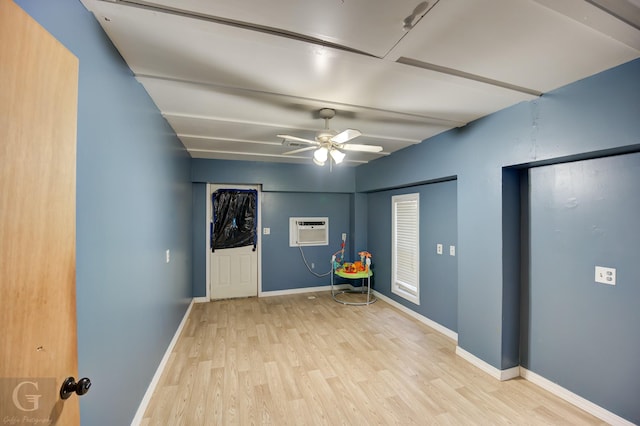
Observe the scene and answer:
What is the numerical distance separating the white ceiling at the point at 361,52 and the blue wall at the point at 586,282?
797mm

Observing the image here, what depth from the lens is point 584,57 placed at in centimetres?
159

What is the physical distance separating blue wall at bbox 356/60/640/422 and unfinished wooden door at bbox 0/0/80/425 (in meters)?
2.91

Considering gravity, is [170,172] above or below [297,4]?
below

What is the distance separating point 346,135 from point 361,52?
727 millimetres

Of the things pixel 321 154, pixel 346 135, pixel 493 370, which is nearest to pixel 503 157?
pixel 346 135

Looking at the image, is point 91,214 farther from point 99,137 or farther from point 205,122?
point 205,122

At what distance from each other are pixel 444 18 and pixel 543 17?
48 centimetres

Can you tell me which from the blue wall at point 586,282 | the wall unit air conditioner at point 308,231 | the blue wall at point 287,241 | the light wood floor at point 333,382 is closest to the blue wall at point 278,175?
the blue wall at point 287,241

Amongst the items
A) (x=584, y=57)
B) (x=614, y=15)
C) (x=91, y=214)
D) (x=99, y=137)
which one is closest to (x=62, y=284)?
(x=91, y=214)

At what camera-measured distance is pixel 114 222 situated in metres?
1.46

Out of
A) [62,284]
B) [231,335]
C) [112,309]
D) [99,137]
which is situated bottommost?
[231,335]

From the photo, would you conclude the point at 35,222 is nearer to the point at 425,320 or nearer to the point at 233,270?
the point at 425,320

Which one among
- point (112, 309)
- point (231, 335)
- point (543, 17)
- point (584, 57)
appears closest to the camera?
point (543, 17)

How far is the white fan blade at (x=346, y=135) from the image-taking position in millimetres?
2104
